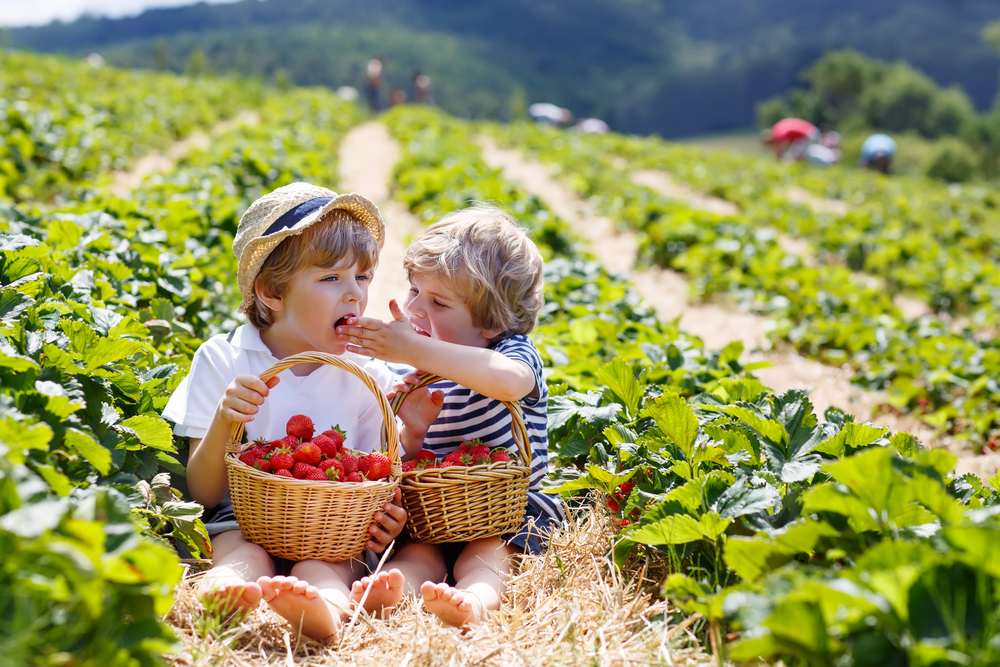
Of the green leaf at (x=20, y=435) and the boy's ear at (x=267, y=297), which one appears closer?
the green leaf at (x=20, y=435)

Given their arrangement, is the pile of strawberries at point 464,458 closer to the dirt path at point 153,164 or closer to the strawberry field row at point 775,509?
the strawberry field row at point 775,509

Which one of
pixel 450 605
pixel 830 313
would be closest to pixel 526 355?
pixel 450 605

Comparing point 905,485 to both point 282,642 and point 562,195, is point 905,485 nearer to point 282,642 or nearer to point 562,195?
point 282,642

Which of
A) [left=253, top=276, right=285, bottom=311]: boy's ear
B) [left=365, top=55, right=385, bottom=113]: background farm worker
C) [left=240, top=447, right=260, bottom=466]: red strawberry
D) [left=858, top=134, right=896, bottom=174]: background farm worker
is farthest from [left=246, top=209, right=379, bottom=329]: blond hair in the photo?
[left=858, top=134, right=896, bottom=174]: background farm worker

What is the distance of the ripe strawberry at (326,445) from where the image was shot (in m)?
2.18

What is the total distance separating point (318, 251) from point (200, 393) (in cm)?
61

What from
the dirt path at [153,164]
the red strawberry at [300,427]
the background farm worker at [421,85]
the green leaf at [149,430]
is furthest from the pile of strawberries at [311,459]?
the background farm worker at [421,85]

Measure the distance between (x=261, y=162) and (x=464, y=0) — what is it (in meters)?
166

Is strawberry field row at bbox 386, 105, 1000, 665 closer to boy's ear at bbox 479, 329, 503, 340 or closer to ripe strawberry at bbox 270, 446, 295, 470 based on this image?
boy's ear at bbox 479, 329, 503, 340

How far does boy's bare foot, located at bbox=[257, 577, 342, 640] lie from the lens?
1893mm

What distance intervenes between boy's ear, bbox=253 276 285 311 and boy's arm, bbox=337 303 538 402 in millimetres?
362

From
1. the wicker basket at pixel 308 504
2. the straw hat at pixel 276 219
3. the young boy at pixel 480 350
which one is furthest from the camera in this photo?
the straw hat at pixel 276 219

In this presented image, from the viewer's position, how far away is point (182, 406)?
2359 millimetres

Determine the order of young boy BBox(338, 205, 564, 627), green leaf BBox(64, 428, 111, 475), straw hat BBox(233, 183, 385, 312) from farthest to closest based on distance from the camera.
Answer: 1. straw hat BBox(233, 183, 385, 312)
2. young boy BBox(338, 205, 564, 627)
3. green leaf BBox(64, 428, 111, 475)
